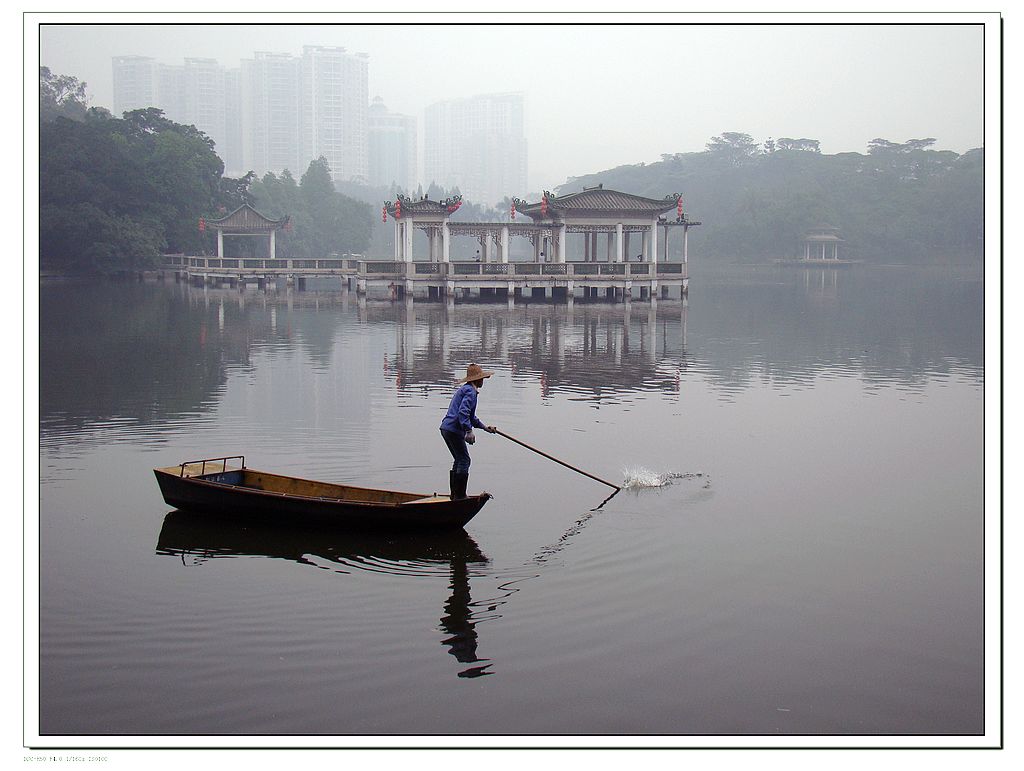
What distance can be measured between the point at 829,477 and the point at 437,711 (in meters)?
7.13

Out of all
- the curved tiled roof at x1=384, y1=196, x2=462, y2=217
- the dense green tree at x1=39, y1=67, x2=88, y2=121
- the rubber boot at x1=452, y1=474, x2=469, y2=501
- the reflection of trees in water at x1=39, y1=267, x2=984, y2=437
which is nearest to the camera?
the rubber boot at x1=452, y1=474, x2=469, y2=501

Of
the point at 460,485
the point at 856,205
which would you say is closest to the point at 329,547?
the point at 460,485

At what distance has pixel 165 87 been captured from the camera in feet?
330

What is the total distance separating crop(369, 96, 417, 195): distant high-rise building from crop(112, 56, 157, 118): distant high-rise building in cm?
5685

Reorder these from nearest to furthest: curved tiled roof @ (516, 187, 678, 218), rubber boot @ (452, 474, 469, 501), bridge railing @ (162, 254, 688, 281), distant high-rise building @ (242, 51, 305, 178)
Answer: rubber boot @ (452, 474, 469, 501)
bridge railing @ (162, 254, 688, 281)
curved tiled roof @ (516, 187, 678, 218)
distant high-rise building @ (242, 51, 305, 178)

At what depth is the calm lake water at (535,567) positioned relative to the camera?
6.41 metres

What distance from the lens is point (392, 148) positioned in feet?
524

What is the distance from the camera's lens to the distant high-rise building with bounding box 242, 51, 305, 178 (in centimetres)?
11481

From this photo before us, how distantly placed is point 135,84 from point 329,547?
96252 mm

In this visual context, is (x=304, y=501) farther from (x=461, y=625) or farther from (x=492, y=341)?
(x=492, y=341)

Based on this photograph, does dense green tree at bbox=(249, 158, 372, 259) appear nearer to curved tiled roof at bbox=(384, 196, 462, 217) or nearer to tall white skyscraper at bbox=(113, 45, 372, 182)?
tall white skyscraper at bbox=(113, 45, 372, 182)

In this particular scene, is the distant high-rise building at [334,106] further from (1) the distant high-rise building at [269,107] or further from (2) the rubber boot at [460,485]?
(2) the rubber boot at [460,485]

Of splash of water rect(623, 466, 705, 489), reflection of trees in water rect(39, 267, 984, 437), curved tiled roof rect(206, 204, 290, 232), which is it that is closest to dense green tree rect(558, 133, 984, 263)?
reflection of trees in water rect(39, 267, 984, 437)

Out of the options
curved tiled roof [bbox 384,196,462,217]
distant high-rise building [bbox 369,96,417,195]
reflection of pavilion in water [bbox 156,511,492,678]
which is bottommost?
reflection of pavilion in water [bbox 156,511,492,678]
